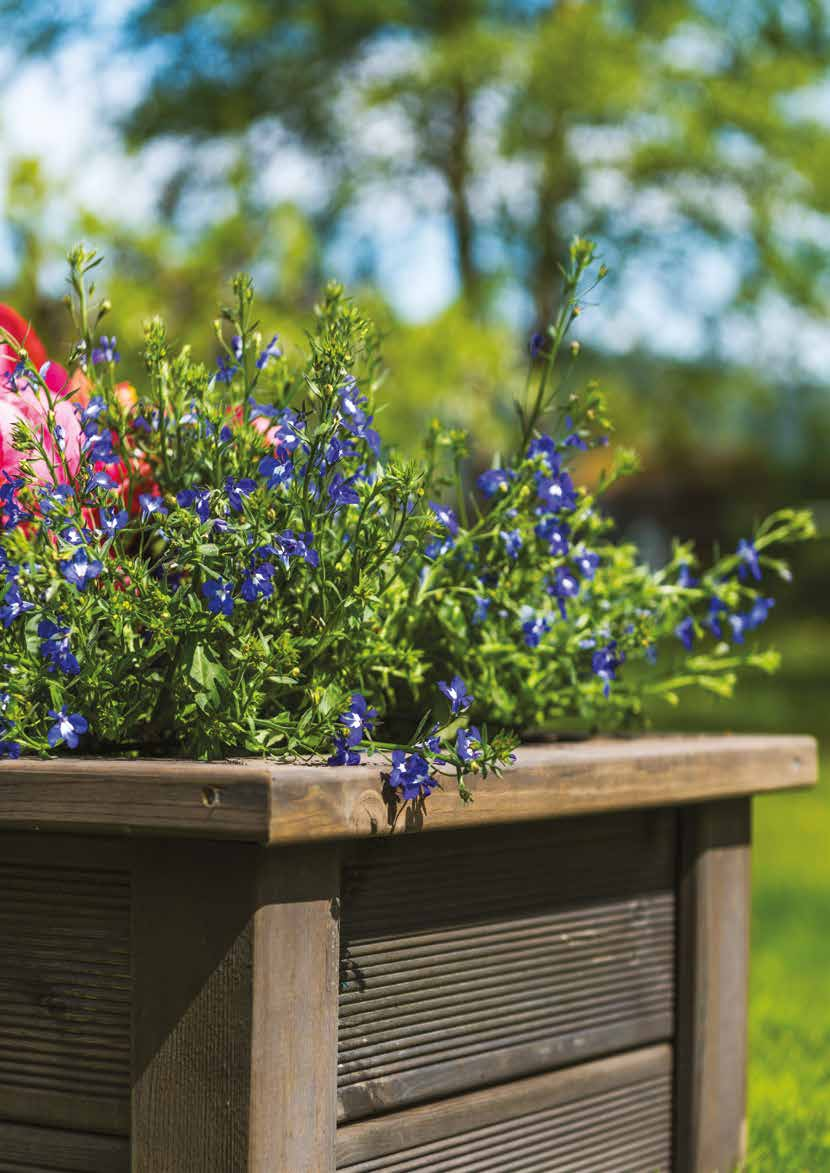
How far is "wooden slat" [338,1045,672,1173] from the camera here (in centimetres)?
172

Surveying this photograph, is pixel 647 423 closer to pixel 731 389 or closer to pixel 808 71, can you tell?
pixel 731 389

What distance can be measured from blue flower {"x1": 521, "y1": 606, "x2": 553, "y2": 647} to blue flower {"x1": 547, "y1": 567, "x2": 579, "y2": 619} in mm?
45

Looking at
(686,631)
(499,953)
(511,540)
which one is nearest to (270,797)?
(499,953)

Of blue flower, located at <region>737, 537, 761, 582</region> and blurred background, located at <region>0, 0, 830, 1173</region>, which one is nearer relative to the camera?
blue flower, located at <region>737, 537, 761, 582</region>

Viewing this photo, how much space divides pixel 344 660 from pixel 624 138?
15205mm

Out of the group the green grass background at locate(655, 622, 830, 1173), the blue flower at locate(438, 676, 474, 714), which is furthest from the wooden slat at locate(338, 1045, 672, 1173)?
the blue flower at locate(438, 676, 474, 714)

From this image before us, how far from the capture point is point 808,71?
53.0ft

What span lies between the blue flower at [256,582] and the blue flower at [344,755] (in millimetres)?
182

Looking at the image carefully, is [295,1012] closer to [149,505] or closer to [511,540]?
[149,505]

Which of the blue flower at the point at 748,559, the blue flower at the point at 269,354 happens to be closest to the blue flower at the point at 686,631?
the blue flower at the point at 748,559

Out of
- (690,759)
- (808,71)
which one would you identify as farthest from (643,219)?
(690,759)

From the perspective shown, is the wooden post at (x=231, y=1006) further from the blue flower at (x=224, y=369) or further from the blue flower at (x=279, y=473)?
the blue flower at (x=224, y=369)

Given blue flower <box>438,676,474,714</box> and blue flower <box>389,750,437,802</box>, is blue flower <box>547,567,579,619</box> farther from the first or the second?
blue flower <box>389,750,437,802</box>

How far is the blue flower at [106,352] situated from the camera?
6.81 feet
